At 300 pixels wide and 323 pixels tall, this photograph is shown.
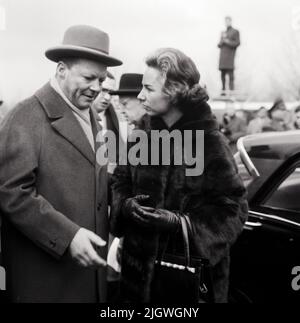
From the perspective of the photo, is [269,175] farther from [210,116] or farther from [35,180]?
[35,180]

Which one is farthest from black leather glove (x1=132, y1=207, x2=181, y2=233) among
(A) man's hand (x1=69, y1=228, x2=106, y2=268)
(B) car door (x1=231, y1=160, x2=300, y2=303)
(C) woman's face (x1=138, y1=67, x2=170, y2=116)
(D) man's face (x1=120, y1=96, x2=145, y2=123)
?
(D) man's face (x1=120, y1=96, x2=145, y2=123)

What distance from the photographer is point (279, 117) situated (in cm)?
605

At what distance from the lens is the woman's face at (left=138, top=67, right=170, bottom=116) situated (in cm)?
211

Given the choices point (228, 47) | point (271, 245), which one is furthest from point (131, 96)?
point (271, 245)

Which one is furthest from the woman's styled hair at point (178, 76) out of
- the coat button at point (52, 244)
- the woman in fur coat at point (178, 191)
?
the coat button at point (52, 244)

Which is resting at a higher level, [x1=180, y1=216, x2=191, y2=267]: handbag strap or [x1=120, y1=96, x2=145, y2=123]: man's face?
[x1=120, y1=96, x2=145, y2=123]: man's face

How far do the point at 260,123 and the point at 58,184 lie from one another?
4467mm

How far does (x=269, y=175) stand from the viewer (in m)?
2.72

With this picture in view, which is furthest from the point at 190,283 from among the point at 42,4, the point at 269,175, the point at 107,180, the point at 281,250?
the point at 42,4

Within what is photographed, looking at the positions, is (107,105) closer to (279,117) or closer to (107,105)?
(107,105)

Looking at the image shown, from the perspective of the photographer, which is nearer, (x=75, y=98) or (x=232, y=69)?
(x=75, y=98)

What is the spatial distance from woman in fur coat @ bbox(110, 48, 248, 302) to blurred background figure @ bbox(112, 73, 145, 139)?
3.58 ft

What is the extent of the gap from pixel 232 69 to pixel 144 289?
2210mm

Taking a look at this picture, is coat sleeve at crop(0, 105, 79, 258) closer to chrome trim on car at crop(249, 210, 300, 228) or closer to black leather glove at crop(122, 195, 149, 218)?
black leather glove at crop(122, 195, 149, 218)
